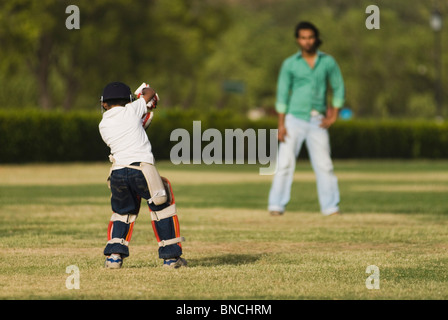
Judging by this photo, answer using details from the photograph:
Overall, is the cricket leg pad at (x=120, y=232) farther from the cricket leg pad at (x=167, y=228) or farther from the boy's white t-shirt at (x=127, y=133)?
the boy's white t-shirt at (x=127, y=133)

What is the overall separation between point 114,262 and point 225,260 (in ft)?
3.81

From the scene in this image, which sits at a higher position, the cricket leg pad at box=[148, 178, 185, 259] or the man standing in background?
the man standing in background

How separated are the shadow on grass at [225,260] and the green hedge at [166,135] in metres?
24.5

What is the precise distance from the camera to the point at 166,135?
37000 millimetres

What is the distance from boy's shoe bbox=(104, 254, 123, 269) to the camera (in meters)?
7.91

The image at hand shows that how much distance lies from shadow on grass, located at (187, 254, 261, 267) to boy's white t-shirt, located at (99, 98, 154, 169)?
101 cm

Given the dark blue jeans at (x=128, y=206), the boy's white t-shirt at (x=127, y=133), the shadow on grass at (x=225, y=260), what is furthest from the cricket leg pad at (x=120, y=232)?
the shadow on grass at (x=225, y=260)

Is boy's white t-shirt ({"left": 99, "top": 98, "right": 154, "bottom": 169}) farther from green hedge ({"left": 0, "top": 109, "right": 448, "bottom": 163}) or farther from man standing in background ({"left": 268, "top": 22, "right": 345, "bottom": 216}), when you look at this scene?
green hedge ({"left": 0, "top": 109, "right": 448, "bottom": 163})

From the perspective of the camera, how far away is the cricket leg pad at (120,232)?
7.97 m

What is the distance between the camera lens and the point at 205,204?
51.7 feet
